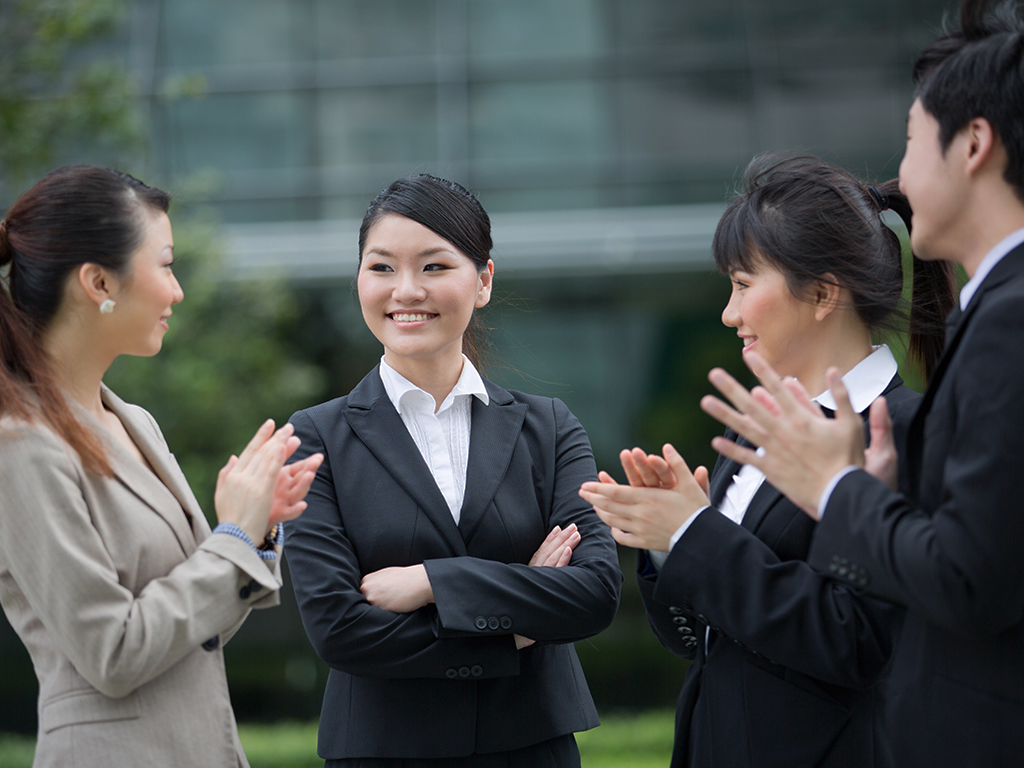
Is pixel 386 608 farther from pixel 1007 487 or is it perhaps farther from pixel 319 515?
pixel 1007 487

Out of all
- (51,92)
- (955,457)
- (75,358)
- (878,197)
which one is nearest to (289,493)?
(75,358)

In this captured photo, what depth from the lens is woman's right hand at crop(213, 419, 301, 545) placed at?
2.22m

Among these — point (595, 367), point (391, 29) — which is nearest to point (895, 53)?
point (595, 367)

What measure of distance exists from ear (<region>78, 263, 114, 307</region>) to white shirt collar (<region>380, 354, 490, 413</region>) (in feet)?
2.79

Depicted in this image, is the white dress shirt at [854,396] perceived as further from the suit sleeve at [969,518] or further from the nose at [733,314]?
the suit sleeve at [969,518]

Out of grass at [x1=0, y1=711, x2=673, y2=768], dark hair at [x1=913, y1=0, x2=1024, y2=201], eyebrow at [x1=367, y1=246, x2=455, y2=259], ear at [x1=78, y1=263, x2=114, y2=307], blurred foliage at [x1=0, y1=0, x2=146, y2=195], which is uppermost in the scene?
blurred foliage at [x1=0, y1=0, x2=146, y2=195]

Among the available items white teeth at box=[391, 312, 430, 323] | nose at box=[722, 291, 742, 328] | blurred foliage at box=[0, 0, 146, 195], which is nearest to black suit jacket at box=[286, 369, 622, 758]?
white teeth at box=[391, 312, 430, 323]

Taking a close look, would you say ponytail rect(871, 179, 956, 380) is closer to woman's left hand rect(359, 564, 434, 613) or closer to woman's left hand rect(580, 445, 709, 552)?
woman's left hand rect(580, 445, 709, 552)

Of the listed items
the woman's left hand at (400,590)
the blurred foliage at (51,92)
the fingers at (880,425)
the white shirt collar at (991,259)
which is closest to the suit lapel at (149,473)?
the woman's left hand at (400,590)

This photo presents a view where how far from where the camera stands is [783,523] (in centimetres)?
230

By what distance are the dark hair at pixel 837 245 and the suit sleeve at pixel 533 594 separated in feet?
2.77

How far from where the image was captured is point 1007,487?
1621 mm

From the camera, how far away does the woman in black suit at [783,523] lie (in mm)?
2156

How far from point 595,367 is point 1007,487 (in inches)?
372
